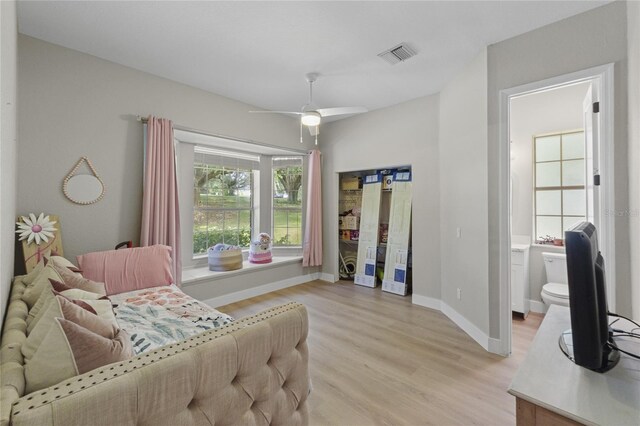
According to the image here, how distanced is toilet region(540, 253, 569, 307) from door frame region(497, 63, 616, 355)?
992 millimetres

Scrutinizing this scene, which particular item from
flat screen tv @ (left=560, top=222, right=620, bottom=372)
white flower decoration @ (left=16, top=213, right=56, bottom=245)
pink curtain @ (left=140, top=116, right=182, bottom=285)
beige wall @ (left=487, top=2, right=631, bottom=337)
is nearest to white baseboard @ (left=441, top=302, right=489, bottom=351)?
beige wall @ (left=487, top=2, right=631, bottom=337)

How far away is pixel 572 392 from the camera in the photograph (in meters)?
0.82

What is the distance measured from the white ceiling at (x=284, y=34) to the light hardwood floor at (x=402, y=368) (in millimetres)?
2901

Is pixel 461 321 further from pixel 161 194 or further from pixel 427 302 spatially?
pixel 161 194

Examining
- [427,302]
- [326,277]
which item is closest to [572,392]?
[427,302]

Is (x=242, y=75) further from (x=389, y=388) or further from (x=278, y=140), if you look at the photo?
(x=389, y=388)

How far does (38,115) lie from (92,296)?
6.39 ft

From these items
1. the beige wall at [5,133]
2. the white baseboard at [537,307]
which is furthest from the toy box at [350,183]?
the beige wall at [5,133]

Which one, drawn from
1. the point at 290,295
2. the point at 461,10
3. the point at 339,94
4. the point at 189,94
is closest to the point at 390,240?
the point at 290,295

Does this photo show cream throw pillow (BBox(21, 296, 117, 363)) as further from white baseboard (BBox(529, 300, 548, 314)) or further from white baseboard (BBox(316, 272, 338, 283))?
white baseboard (BBox(529, 300, 548, 314))

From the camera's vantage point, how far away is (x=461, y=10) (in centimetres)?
207

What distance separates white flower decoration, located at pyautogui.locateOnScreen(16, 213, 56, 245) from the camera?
7.36 feet

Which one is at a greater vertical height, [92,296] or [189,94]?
[189,94]

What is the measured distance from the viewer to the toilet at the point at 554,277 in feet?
9.72
